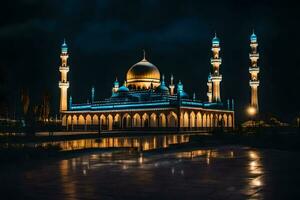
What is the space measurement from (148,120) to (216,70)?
16.8m

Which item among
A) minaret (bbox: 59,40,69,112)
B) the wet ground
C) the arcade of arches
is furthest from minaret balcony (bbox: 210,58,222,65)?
the wet ground

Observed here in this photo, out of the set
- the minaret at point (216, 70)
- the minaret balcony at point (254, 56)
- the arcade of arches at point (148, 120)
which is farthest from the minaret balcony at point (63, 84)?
the minaret balcony at point (254, 56)

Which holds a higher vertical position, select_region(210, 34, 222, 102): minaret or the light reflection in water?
select_region(210, 34, 222, 102): minaret

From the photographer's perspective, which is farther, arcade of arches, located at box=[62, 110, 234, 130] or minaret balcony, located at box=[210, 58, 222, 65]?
minaret balcony, located at box=[210, 58, 222, 65]

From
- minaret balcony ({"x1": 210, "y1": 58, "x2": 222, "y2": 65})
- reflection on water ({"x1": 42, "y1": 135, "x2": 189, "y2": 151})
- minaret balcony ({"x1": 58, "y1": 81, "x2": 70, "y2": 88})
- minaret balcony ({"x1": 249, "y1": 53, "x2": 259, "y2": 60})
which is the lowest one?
reflection on water ({"x1": 42, "y1": 135, "x2": 189, "y2": 151})

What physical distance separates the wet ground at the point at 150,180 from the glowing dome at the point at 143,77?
5739cm

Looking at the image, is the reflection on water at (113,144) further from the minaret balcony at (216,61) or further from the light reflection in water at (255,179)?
the minaret balcony at (216,61)

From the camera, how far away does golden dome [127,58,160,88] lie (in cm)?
6900

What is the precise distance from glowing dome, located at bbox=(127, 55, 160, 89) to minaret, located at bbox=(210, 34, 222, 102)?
1033 centimetres

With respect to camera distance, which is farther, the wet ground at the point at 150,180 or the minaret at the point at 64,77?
the minaret at the point at 64,77

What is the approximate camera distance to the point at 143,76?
69000mm

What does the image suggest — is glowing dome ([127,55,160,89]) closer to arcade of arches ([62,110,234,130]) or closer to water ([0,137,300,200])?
arcade of arches ([62,110,234,130])

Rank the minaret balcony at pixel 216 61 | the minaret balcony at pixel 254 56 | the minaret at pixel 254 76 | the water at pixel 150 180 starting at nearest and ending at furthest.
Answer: the water at pixel 150 180, the minaret at pixel 254 76, the minaret balcony at pixel 254 56, the minaret balcony at pixel 216 61

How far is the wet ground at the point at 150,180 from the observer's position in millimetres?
6770
